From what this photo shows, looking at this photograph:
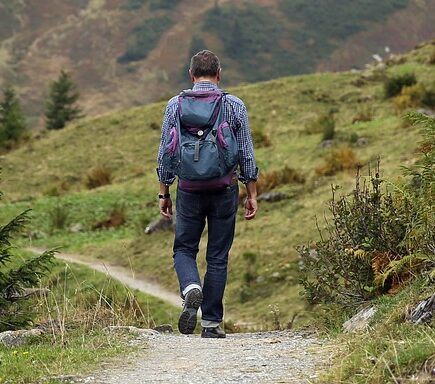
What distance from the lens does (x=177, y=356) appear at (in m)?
6.09

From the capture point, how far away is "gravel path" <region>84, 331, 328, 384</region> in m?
5.26

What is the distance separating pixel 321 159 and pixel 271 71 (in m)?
160

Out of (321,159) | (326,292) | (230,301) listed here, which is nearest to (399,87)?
(321,159)

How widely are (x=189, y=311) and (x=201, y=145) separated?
1297 millimetres

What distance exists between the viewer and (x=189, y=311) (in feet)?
23.2

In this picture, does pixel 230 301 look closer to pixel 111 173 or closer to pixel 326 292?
pixel 326 292

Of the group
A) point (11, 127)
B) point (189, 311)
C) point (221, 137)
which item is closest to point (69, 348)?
point (189, 311)

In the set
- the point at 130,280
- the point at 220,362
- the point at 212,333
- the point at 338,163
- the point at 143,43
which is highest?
the point at 220,362

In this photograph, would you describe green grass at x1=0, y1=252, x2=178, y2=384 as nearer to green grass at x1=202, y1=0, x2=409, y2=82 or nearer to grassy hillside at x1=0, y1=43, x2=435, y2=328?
A: grassy hillside at x1=0, y1=43, x2=435, y2=328

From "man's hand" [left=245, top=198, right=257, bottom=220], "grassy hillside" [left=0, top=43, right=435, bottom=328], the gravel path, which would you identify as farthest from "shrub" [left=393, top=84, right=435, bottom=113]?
the gravel path

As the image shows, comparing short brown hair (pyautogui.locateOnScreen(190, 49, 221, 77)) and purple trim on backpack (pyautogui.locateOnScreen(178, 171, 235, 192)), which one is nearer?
purple trim on backpack (pyautogui.locateOnScreen(178, 171, 235, 192))

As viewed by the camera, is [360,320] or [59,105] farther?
[59,105]

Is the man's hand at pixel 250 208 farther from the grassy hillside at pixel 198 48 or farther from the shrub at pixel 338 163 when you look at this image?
the grassy hillside at pixel 198 48

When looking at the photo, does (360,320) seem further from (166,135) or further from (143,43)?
(143,43)
